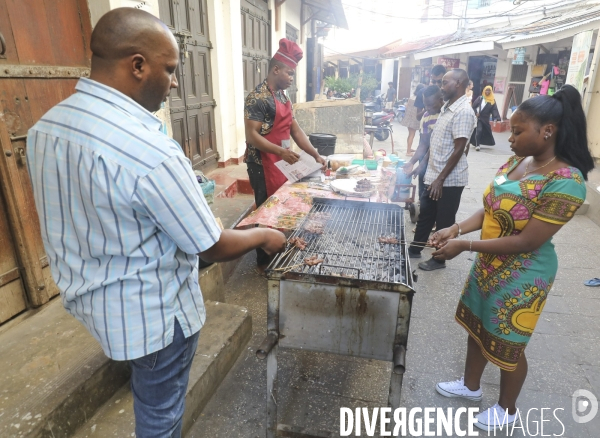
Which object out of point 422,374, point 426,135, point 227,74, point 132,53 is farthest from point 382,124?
point 132,53

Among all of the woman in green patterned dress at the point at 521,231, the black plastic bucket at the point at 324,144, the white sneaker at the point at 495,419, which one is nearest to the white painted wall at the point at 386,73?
the black plastic bucket at the point at 324,144

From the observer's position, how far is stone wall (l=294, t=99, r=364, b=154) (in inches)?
275

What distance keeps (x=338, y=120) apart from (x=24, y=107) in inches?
211

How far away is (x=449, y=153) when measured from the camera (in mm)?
4078

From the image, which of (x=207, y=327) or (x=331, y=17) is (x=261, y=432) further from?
(x=331, y=17)

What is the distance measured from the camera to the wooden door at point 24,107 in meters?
2.37

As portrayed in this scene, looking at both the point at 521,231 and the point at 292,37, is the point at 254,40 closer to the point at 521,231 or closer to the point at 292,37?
the point at 292,37

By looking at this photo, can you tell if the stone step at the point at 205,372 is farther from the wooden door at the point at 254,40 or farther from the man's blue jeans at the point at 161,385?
the wooden door at the point at 254,40

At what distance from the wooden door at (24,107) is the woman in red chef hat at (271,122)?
161cm

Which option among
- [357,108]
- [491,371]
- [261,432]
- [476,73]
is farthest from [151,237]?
[476,73]

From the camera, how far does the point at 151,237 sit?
130 cm

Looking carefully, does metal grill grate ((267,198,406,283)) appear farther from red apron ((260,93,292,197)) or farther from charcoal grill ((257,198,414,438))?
red apron ((260,93,292,197))

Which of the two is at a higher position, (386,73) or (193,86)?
(386,73)

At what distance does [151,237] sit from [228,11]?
19.0ft
